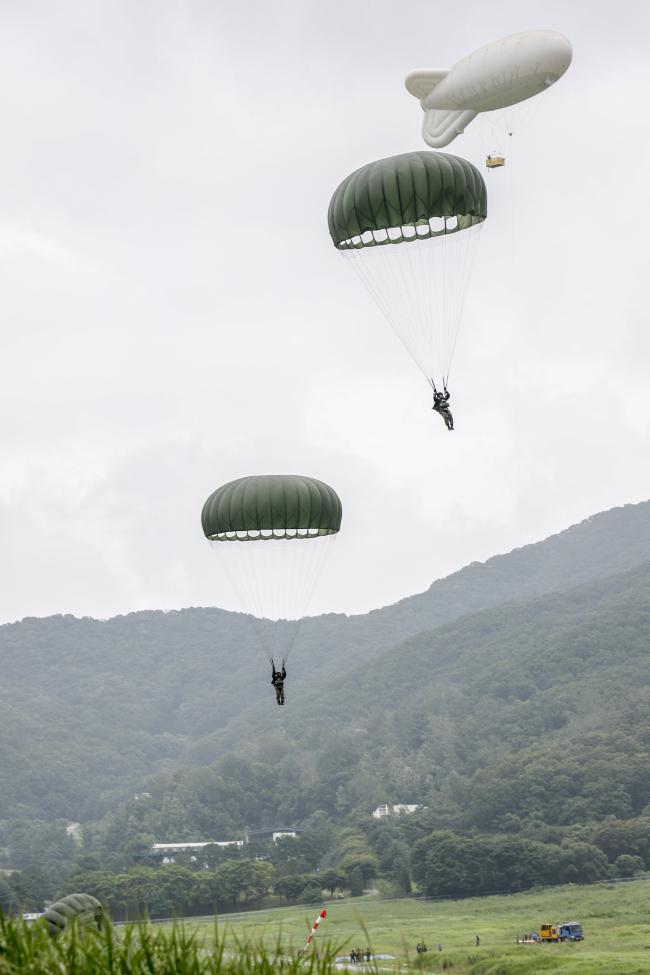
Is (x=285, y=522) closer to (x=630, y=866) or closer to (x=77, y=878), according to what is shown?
(x=630, y=866)

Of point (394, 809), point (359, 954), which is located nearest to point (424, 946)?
point (359, 954)

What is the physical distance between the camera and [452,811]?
140m

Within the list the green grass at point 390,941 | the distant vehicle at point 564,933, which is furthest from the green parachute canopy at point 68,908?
the distant vehicle at point 564,933

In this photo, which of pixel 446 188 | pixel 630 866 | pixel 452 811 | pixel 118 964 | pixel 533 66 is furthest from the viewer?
pixel 452 811

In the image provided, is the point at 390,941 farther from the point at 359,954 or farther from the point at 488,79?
the point at 359,954

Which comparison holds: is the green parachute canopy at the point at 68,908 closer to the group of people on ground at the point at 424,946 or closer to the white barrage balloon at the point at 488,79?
the white barrage balloon at the point at 488,79

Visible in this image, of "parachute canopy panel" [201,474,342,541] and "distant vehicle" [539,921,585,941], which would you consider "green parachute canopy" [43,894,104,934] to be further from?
"distant vehicle" [539,921,585,941]

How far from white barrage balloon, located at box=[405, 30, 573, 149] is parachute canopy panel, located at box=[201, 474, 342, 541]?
9882 mm

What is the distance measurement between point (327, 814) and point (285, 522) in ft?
451

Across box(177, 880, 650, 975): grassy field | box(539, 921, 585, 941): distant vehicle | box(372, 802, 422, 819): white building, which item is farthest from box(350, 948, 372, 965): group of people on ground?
box(372, 802, 422, 819): white building

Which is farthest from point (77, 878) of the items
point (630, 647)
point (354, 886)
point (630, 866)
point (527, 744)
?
point (630, 647)

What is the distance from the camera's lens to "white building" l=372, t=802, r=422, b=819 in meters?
156

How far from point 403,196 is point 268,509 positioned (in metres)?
9.31

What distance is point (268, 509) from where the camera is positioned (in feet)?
125
